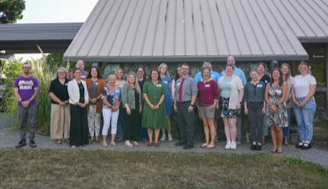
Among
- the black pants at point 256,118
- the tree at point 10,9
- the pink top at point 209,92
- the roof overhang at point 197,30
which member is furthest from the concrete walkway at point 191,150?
the tree at point 10,9

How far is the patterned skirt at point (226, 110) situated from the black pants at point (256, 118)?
0.98ft

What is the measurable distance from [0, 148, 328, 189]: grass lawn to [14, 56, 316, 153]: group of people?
0.95m

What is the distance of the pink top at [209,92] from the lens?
275 inches

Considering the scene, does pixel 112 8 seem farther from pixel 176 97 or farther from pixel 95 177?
pixel 95 177

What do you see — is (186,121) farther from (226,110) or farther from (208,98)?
(226,110)

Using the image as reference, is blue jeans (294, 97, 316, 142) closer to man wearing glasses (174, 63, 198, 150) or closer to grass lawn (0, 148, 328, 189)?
grass lawn (0, 148, 328, 189)

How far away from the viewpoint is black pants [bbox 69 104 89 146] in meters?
Result: 7.08

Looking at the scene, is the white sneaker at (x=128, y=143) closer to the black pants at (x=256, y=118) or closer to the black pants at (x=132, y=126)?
the black pants at (x=132, y=126)

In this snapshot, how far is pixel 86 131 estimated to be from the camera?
7.28m

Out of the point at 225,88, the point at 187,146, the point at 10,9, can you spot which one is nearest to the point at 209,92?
the point at 225,88

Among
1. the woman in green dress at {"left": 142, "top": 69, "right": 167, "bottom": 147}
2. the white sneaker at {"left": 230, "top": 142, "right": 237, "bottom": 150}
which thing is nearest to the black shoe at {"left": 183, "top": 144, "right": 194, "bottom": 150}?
the woman in green dress at {"left": 142, "top": 69, "right": 167, "bottom": 147}

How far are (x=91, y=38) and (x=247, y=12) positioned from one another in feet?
17.7

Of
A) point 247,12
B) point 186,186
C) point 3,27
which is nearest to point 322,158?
point 186,186

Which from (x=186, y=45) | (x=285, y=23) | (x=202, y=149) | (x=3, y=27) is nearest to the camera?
(x=202, y=149)
